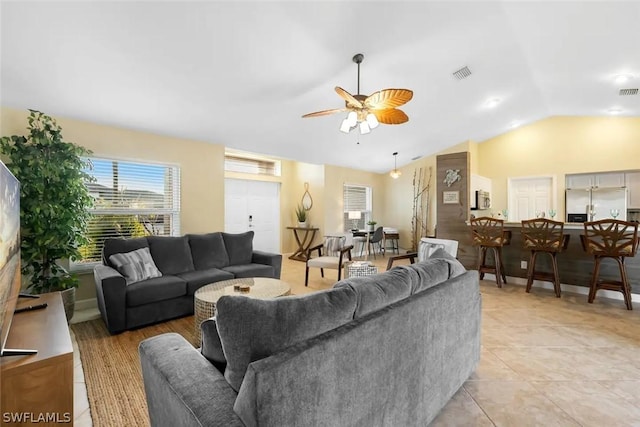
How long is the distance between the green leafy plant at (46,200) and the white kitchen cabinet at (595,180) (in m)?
8.54

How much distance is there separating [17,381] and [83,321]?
224cm

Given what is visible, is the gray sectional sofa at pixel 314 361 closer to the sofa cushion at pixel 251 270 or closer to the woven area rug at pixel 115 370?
the woven area rug at pixel 115 370

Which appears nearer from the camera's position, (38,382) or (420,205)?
(38,382)

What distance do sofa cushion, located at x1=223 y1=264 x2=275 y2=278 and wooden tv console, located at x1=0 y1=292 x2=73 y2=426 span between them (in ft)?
7.08

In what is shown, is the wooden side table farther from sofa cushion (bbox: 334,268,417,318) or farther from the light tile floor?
sofa cushion (bbox: 334,268,417,318)

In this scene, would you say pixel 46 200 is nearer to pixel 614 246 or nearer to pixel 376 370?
pixel 376 370

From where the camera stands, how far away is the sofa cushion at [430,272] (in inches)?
64.3

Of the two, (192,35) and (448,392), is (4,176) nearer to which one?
(192,35)

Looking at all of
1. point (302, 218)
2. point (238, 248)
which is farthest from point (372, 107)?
point (302, 218)

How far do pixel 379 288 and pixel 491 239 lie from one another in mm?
3779

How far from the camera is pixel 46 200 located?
279 centimetres

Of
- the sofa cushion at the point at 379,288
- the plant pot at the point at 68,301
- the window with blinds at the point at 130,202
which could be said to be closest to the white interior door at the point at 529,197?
the sofa cushion at the point at 379,288

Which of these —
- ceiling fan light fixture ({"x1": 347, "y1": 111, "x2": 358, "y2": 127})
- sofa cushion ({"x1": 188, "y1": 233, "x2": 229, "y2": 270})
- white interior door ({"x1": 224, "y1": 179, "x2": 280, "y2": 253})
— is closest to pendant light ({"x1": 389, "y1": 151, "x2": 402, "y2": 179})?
white interior door ({"x1": 224, "y1": 179, "x2": 280, "y2": 253})

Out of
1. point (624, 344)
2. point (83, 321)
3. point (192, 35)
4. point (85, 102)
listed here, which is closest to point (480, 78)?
point (624, 344)
